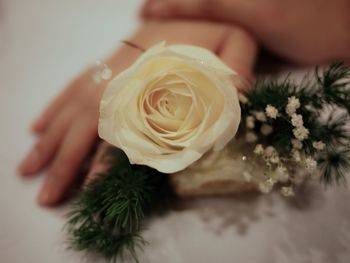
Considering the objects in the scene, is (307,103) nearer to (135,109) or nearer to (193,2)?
(135,109)

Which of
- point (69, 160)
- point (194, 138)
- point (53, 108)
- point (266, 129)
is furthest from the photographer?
point (53, 108)

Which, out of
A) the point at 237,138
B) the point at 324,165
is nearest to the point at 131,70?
the point at 237,138

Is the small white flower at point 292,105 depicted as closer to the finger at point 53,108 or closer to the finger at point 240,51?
the finger at point 240,51

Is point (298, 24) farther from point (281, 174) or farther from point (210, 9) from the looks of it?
point (281, 174)

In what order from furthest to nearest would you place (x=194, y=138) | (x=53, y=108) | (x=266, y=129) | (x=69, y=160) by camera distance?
(x=53, y=108) < (x=69, y=160) < (x=266, y=129) < (x=194, y=138)

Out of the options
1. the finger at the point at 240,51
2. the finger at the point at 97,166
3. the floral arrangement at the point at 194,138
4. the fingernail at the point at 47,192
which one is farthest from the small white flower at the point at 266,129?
the fingernail at the point at 47,192

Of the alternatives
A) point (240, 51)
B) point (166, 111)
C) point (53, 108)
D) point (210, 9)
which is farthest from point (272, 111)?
point (53, 108)

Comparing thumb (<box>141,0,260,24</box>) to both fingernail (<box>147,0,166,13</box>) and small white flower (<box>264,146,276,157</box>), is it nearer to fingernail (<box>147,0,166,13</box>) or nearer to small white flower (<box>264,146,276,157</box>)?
fingernail (<box>147,0,166,13</box>)
